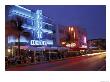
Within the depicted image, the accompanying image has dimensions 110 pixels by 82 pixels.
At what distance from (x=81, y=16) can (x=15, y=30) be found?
2.71ft

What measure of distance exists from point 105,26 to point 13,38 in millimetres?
1131

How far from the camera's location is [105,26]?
67.3ft

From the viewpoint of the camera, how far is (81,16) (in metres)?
20.6

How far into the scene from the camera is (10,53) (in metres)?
20.5

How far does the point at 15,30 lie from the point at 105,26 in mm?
1098

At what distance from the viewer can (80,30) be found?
20.5m

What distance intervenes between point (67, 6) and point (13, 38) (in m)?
0.77

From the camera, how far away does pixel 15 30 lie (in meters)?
20.5

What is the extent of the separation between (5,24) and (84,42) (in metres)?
0.99

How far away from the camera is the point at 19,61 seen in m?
20.5

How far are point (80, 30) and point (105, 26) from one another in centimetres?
31
